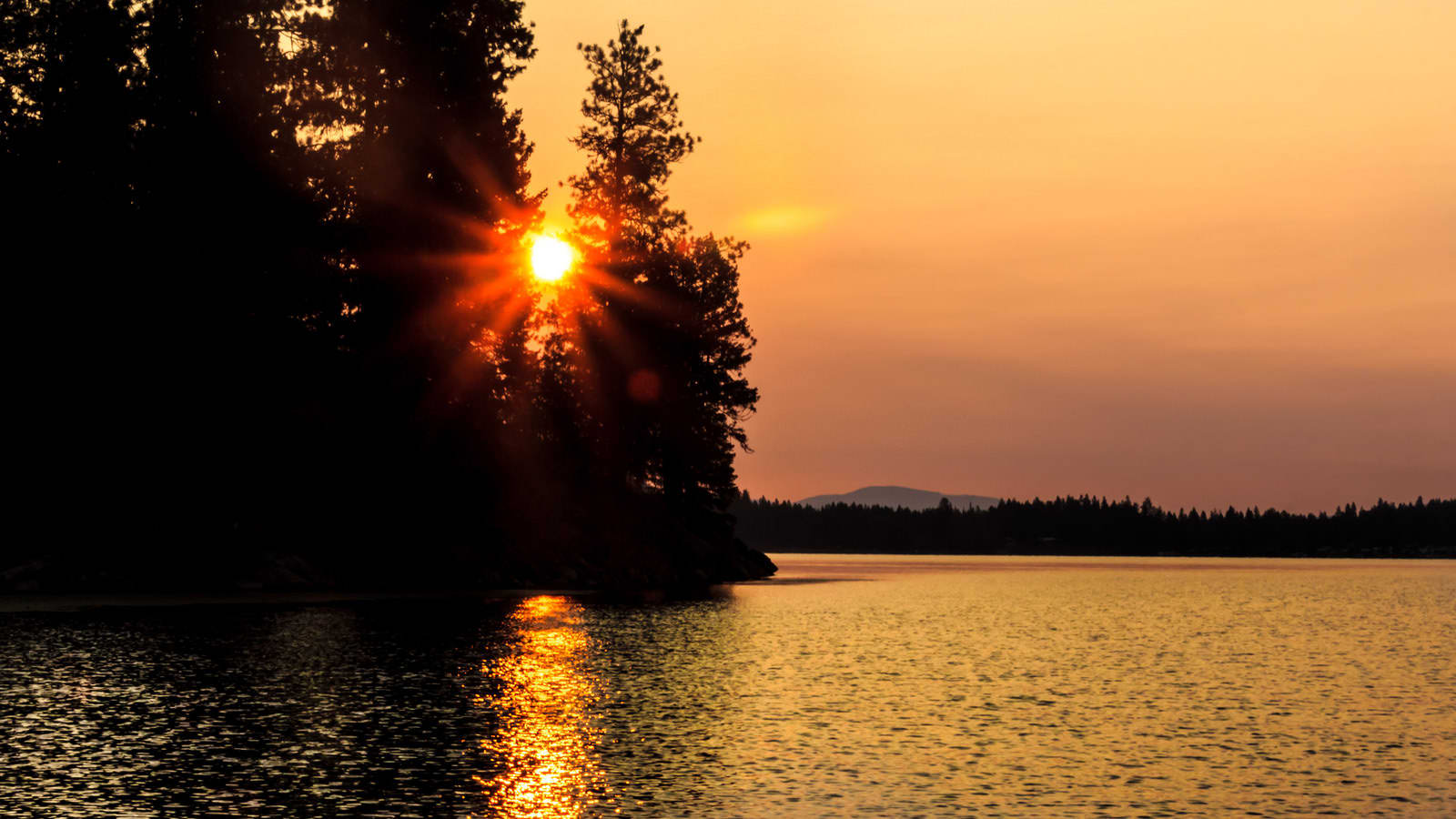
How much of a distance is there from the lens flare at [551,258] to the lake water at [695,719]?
135 feet

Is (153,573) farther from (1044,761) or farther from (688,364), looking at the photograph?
(1044,761)

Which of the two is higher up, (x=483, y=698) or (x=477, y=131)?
(x=477, y=131)

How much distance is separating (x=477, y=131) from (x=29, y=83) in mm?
21644

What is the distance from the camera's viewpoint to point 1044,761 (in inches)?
767

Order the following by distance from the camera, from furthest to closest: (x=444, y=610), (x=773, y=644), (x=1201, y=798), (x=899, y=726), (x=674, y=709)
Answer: (x=444, y=610), (x=773, y=644), (x=674, y=709), (x=899, y=726), (x=1201, y=798)

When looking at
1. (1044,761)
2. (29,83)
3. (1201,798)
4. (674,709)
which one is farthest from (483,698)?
(29,83)

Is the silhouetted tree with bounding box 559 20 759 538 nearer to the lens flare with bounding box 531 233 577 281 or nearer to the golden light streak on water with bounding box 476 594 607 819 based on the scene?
the lens flare with bounding box 531 233 577 281

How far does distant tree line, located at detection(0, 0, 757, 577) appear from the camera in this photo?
193ft

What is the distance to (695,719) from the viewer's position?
76.6 feet

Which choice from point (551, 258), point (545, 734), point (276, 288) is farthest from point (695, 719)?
point (551, 258)

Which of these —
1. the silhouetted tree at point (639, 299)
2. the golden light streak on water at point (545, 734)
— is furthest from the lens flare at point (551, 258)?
the golden light streak on water at point (545, 734)

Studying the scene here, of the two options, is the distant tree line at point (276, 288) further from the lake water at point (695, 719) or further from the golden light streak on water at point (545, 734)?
the golden light streak on water at point (545, 734)

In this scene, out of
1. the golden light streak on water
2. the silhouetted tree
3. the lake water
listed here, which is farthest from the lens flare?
the golden light streak on water

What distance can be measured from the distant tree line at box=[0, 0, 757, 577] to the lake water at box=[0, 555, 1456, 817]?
14.1 m
